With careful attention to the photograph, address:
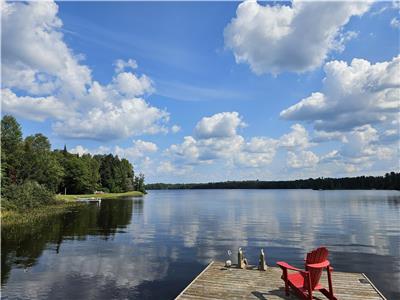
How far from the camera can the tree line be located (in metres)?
62.1

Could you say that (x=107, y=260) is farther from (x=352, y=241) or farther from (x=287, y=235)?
(x=352, y=241)

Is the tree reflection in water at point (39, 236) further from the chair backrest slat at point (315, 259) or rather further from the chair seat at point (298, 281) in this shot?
the chair backrest slat at point (315, 259)

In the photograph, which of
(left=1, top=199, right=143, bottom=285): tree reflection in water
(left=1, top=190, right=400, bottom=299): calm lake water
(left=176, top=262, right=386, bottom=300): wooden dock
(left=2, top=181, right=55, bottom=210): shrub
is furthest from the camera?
(left=2, top=181, right=55, bottom=210): shrub

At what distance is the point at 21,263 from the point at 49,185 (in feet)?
273

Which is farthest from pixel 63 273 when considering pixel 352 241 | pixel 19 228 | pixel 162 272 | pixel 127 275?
pixel 352 241

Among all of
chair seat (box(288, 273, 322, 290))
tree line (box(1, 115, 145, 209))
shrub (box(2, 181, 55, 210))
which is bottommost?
chair seat (box(288, 273, 322, 290))

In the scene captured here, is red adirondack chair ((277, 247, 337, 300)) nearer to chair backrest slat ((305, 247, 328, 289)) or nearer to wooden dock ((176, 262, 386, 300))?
chair backrest slat ((305, 247, 328, 289))

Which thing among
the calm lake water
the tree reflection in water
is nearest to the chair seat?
the calm lake water

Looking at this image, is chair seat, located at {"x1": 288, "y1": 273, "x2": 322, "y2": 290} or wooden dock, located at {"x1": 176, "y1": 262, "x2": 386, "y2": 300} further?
wooden dock, located at {"x1": 176, "y1": 262, "x2": 386, "y2": 300}

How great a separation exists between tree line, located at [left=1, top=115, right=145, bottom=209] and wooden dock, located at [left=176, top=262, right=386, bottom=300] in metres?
46.9

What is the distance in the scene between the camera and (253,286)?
675 inches

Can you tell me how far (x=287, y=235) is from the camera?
136 ft

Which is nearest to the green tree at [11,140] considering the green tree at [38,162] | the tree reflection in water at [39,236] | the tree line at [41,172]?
the tree line at [41,172]

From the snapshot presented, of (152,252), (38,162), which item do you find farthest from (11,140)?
(152,252)
